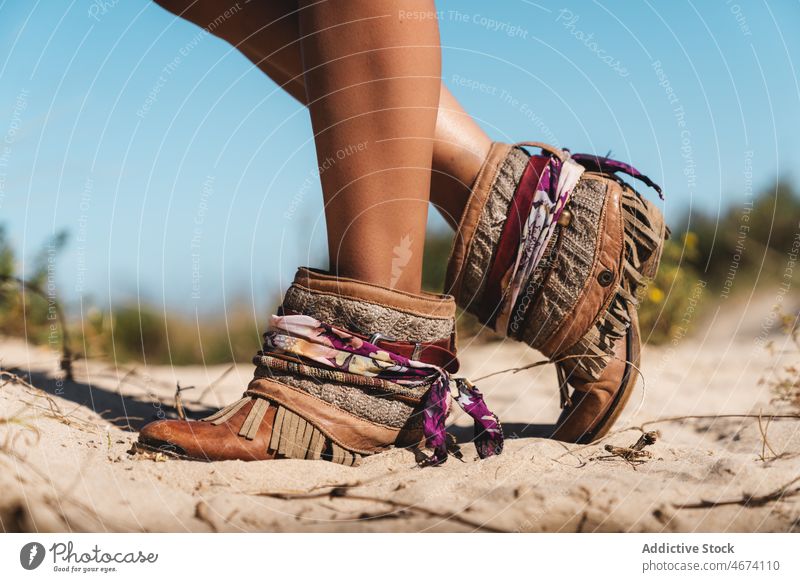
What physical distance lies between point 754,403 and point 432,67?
127cm

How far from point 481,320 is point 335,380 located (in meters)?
0.38

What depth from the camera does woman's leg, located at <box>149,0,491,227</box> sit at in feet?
4.81

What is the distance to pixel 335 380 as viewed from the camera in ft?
4.18

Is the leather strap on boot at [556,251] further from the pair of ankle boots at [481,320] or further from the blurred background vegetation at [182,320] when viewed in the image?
the blurred background vegetation at [182,320]

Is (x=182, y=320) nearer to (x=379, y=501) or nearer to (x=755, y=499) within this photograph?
(x=379, y=501)

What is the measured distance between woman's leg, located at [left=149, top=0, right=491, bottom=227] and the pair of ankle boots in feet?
0.15

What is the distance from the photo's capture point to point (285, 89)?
1.66m

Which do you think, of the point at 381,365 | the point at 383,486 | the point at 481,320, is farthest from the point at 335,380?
the point at 481,320

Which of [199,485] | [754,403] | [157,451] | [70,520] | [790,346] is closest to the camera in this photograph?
[70,520]

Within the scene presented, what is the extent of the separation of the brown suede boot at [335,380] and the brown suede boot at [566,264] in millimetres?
186

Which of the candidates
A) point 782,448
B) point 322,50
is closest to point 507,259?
point 322,50

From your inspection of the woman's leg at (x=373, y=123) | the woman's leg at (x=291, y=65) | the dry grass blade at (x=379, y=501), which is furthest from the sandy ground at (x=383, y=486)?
the woman's leg at (x=291, y=65)

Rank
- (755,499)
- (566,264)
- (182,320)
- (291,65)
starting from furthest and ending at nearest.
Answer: (182,320)
(291,65)
(566,264)
(755,499)

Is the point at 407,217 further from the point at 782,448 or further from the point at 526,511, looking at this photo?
the point at 782,448
